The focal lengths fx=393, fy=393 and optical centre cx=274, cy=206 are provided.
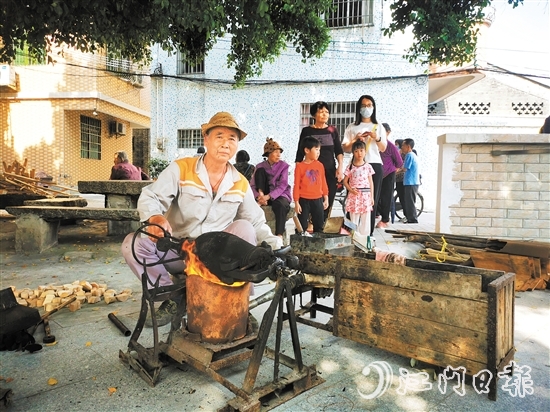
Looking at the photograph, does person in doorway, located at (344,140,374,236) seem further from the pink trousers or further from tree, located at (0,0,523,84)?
the pink trousers

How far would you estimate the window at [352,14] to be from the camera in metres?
13.1

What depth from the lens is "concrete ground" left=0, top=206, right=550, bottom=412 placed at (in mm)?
2102

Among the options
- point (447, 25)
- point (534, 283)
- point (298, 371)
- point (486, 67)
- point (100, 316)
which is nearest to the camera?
point (298, 371)

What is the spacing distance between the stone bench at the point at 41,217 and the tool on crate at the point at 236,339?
3.71 meters

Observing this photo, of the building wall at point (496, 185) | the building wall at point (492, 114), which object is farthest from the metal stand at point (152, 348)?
the building wall at point (492, 114)

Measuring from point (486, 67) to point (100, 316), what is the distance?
13.7 meters

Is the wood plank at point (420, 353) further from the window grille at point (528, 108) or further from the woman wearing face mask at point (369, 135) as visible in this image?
the window grille at point (528, 108)

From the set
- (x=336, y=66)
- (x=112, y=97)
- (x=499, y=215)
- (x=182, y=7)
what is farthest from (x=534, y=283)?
(x=112, y=97)

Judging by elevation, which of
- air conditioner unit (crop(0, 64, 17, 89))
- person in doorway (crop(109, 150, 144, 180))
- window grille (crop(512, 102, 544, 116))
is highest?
air conditioner unit (crop(0, 64, 17, 89))

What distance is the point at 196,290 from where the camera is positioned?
89.6 inches

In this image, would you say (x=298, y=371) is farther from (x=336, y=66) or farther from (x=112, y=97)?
(x=112, y=97)

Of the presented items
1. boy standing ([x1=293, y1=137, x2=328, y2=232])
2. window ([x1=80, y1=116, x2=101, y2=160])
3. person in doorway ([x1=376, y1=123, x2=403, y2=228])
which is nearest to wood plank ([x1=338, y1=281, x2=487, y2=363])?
boy standing ([x1=293, y1=137, x2=328, y2=232])

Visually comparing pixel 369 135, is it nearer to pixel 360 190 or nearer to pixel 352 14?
pixel 360 190

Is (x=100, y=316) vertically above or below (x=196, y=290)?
below
